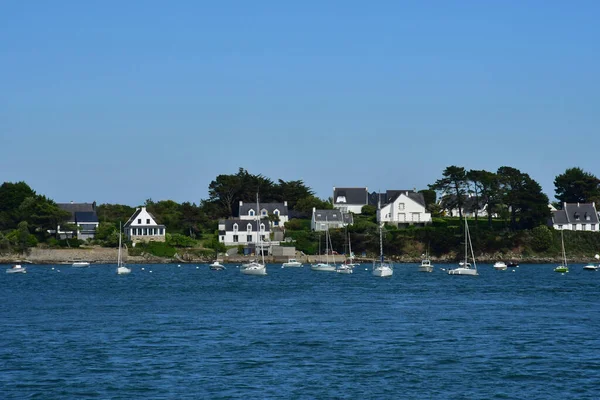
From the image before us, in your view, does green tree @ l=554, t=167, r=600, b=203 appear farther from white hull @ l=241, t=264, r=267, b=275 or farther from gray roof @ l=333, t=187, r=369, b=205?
white hull @ l=241, t=264, r=267, b=275

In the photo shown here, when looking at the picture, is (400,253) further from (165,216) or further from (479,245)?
(165,216)

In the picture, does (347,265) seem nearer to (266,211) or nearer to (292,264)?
(292,264)

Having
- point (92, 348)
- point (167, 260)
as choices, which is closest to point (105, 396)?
point (92, 348)

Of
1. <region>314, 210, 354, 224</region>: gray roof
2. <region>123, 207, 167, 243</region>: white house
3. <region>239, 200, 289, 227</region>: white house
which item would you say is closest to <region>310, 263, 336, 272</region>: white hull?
<region>314, 210, 354, 224</region>: gray roof

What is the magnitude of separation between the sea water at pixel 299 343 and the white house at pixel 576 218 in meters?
55.4

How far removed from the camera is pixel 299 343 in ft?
121

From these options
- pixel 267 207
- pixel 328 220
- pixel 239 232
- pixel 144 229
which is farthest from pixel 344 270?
pixel 267 207

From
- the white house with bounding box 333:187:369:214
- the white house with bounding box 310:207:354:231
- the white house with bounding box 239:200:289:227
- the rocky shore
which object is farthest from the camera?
the white house with bounding box 333:187:369:214

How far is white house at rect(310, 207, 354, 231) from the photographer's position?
120025 millimetres

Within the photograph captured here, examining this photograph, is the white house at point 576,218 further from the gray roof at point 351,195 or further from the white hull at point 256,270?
the white hull at point 256,270

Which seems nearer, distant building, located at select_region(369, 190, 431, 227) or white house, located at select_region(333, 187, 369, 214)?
distant building, located at select_region(369, 190, 431, 227)

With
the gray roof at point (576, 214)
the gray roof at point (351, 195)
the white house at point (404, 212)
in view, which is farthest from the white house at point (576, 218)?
the gray roof at point (351, 195)

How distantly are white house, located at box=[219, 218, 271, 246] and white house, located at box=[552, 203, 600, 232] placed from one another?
38845 millimetres

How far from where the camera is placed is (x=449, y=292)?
65688 millimetres
